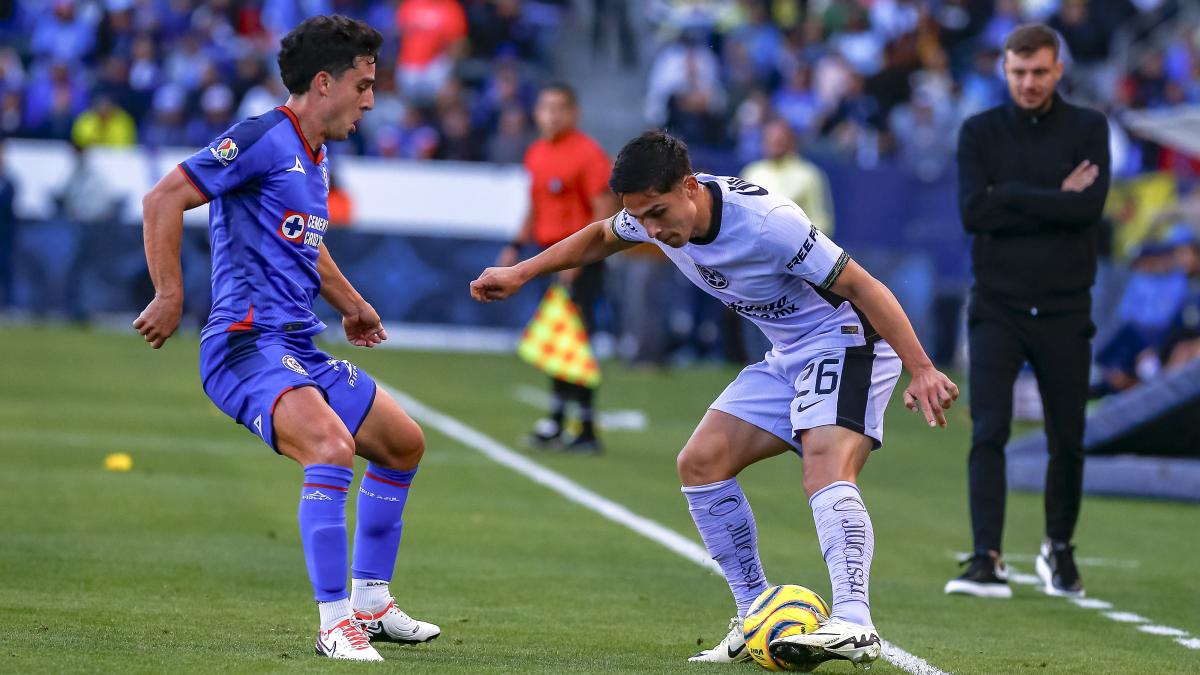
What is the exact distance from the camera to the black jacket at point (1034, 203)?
28.3 feet

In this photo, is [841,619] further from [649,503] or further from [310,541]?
[649,503]

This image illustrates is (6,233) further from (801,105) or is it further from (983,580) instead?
(983,580)

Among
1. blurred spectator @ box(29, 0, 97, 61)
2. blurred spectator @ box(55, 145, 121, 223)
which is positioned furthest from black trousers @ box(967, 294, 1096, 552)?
blurred spectator @ box(29, 0, 97, 61)

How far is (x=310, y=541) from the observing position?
611 centimetres

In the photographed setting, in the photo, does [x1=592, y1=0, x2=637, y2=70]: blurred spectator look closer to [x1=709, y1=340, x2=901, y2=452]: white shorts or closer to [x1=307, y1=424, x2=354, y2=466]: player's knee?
[x1=709, y1=340, x2=901, y2=452]: white shorts

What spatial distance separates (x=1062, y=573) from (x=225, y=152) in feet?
14.6

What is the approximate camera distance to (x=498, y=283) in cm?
666

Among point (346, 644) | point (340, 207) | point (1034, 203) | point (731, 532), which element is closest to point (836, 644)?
point (731, 532)

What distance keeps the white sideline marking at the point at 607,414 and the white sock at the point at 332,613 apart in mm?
9300

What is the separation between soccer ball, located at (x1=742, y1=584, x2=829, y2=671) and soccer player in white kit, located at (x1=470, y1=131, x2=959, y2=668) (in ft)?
0.23

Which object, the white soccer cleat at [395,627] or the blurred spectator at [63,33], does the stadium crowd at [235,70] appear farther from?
the white soccer cleat at [395,627]

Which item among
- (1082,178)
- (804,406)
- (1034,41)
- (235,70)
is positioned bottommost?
(804,406)

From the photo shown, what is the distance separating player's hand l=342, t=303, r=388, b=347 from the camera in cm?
698

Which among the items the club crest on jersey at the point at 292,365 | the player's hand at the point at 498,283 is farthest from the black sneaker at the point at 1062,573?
the club crest on jersey at the point at 292,365
